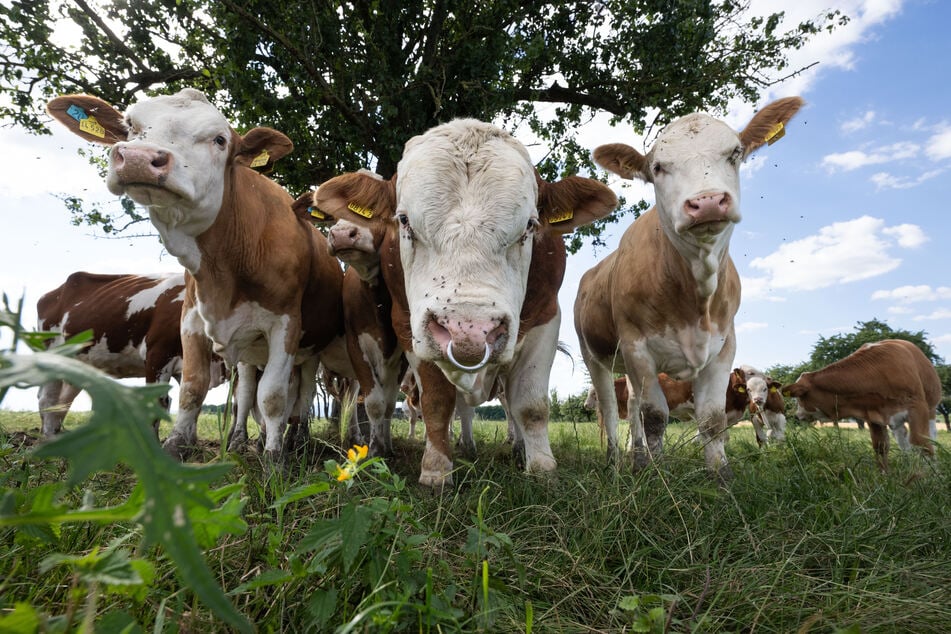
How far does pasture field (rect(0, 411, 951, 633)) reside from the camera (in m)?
1.33

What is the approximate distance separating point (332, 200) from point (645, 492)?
2510mm

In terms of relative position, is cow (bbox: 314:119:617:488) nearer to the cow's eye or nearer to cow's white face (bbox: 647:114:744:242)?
cow's white face (bbox: 647:114:744:242)

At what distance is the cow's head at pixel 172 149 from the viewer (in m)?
3.10

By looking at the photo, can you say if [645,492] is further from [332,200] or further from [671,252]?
[332,200]

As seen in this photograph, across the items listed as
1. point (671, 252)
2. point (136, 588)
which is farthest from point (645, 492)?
point (671, 252)

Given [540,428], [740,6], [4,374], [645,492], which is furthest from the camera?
[740,6]

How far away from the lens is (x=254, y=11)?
746 centimetres

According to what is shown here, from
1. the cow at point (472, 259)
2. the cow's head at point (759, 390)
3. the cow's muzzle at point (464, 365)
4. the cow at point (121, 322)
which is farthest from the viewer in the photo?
the cow's head at point (759, 390)

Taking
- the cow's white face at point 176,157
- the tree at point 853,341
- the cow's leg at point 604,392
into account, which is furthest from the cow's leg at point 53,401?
the tree at point 853,341

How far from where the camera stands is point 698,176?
11.4ft

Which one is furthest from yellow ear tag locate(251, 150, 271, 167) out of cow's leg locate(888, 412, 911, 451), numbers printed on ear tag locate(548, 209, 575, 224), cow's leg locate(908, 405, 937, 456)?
cow's leg locate(888, 412, 911, 451)

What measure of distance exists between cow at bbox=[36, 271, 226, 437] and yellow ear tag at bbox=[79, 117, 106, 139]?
266 centimetres

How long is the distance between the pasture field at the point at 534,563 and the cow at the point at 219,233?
4.45ft

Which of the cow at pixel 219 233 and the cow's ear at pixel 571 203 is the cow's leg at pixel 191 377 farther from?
the cow's ear at pixel 571 203
